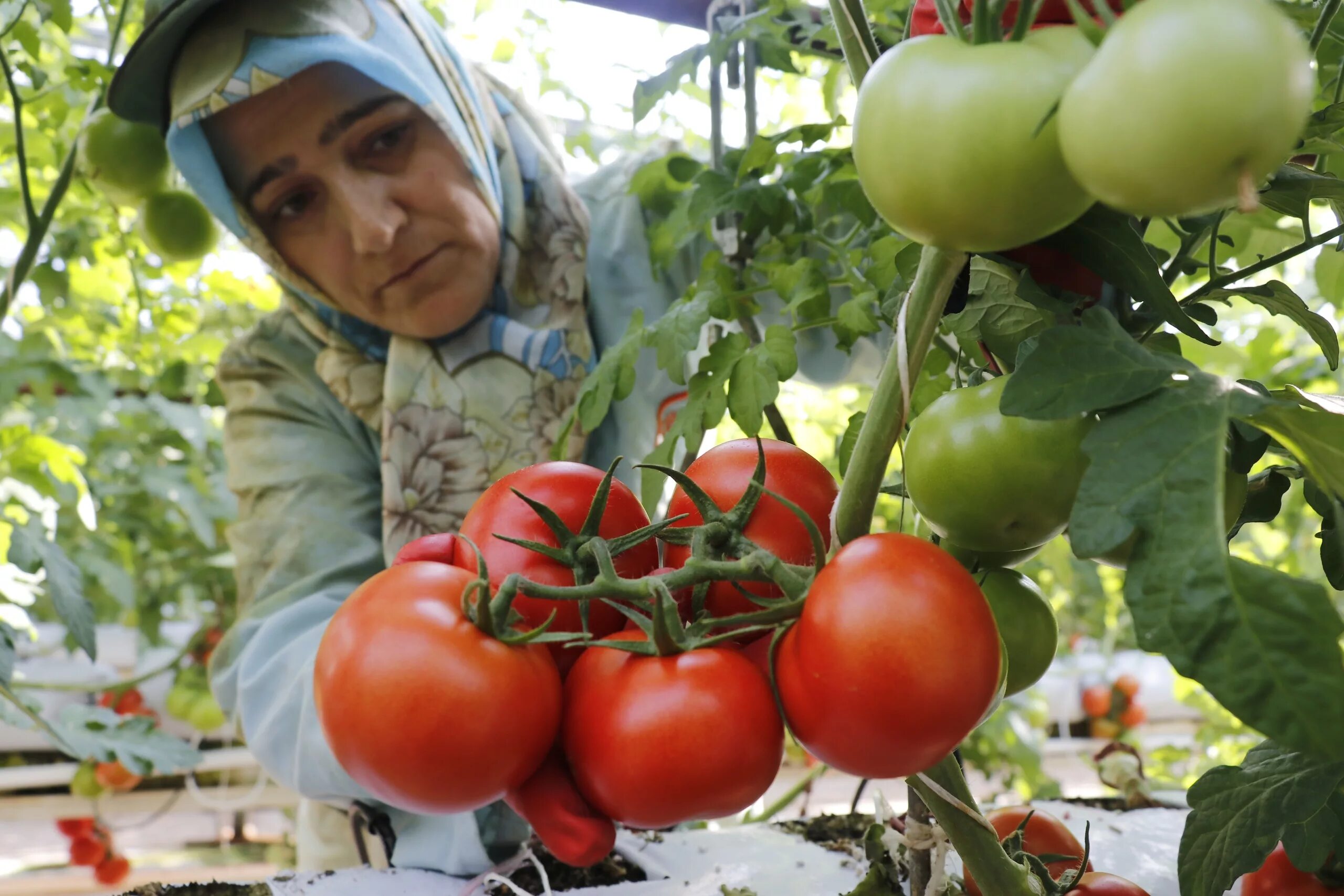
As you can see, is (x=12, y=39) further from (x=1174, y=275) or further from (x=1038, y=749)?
(x=1038, y=749)

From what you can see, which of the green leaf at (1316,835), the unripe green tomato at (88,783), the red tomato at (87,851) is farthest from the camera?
the red tomato at (87,851)

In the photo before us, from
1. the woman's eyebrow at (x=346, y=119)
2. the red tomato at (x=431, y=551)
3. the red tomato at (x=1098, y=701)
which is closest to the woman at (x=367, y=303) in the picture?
the woman's eyebrow at (x=346, y=119)

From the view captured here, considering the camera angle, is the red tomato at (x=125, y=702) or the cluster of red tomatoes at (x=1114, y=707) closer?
the red tomato at (x=125, y=702)

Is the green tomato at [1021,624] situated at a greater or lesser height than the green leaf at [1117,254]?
lesser

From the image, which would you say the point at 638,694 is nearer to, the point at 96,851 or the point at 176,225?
the point at 176,225

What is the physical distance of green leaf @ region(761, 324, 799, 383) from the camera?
1.61ft

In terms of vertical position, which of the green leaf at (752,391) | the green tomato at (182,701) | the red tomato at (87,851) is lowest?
the red tomato at (87,851)

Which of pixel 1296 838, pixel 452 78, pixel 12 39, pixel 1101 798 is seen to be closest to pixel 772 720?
pixel 1296 838

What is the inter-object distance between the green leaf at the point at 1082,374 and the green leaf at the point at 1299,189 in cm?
11

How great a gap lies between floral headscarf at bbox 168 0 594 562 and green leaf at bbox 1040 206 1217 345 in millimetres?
693

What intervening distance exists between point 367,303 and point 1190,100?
33.0 inches

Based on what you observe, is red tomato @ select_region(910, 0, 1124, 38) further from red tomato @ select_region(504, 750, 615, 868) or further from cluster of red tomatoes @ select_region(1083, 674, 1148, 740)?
cluster of red tomatoes @ select_region(1083, 674, 1148, 740)

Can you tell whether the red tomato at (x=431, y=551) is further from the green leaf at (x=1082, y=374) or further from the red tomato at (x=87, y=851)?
the red tomato at (x=87, y=851)

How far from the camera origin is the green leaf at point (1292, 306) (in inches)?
14.2
